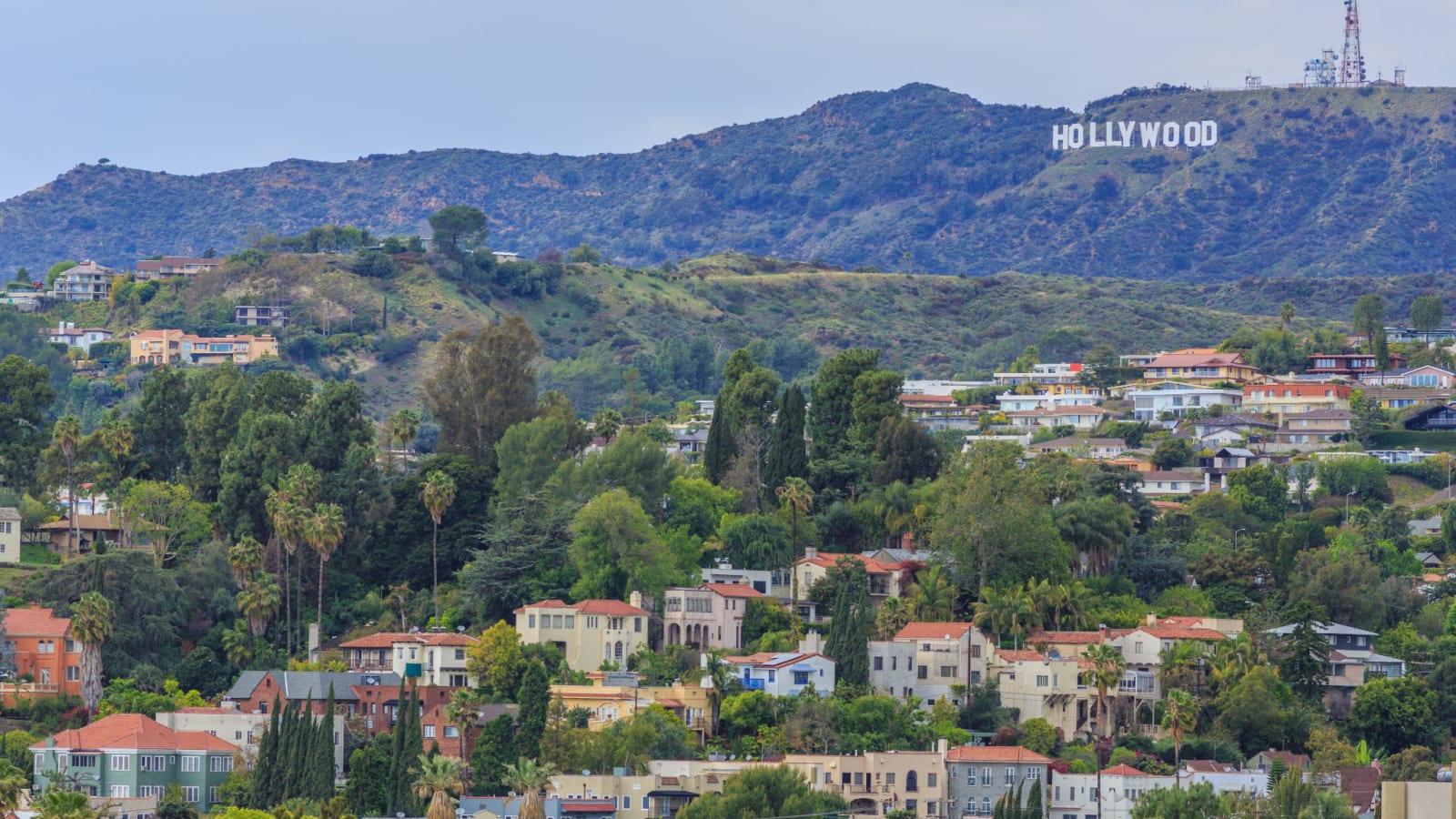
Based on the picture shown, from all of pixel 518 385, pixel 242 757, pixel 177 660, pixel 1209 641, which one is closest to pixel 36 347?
pixel 518 385

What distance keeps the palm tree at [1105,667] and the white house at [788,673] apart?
926cm

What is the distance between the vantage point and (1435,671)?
93.1 metres

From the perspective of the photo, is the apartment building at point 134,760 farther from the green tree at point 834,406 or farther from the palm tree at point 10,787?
the green tree at point 834,406

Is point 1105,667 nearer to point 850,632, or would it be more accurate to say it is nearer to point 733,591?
point 850,632

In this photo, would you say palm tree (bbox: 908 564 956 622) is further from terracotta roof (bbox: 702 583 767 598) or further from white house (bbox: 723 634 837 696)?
white house (bbox: 723 634 837 696)

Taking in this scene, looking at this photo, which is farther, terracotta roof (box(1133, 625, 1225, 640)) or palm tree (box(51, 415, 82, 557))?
palm tree (box(51, 415, 82, 557))

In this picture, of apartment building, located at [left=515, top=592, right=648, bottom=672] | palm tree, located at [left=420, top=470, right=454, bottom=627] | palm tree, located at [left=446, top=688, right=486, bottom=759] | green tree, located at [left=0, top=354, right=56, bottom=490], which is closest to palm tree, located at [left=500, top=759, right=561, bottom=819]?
palm tree, located at [left=446, top=688, right=486, bottom=759]

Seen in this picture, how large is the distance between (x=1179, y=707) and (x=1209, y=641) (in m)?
7.22

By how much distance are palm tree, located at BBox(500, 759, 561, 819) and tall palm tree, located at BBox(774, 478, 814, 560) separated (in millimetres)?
22918

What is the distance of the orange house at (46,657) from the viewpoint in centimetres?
9206

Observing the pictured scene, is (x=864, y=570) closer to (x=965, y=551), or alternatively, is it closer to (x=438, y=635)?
(x=965, y=551)

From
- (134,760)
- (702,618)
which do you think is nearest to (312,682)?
(134,760)

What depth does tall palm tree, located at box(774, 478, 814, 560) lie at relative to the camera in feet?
339

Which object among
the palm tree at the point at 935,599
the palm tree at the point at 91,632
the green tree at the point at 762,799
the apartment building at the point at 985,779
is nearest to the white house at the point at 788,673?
the apartment building at the point at 985,779
